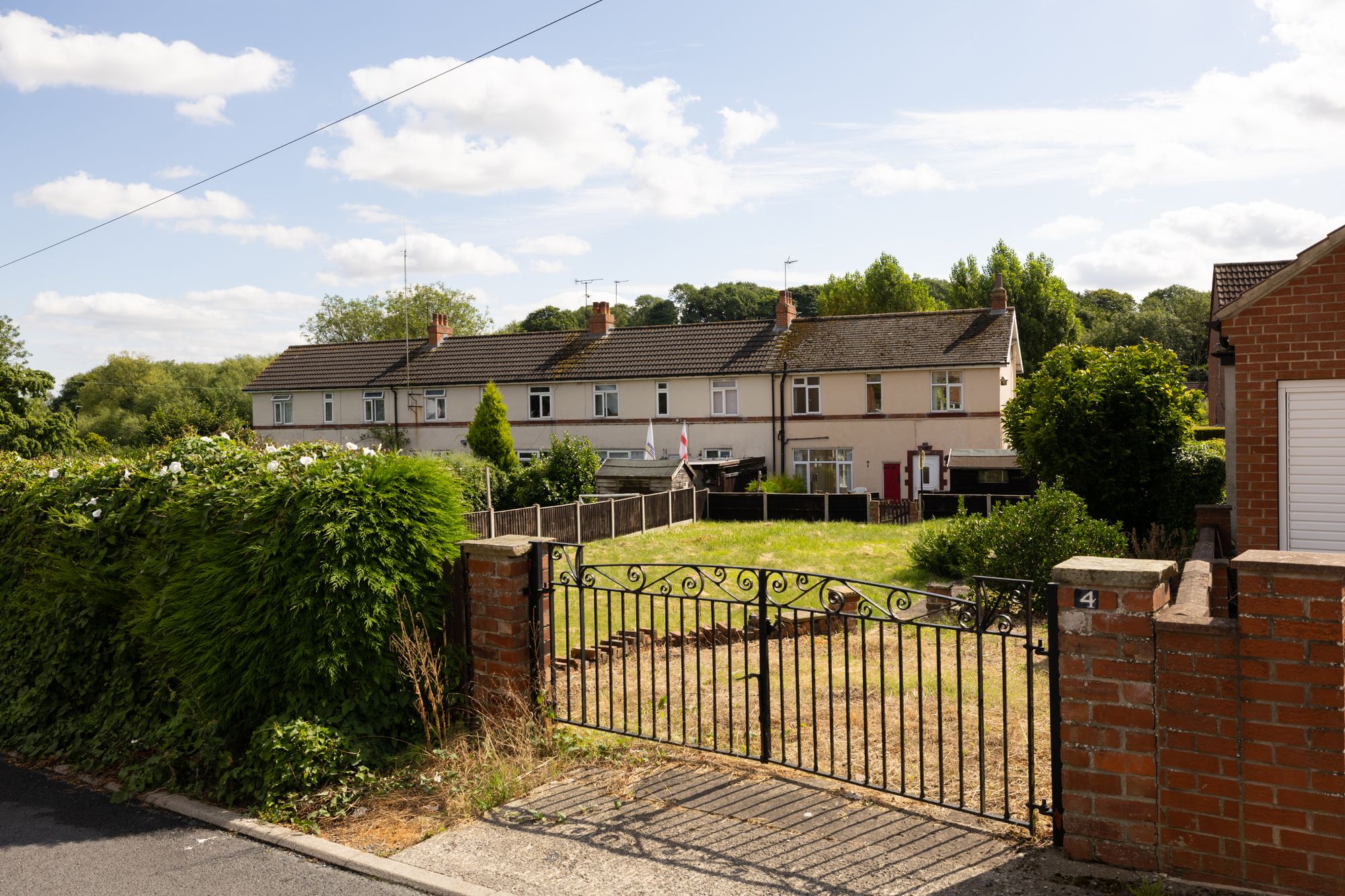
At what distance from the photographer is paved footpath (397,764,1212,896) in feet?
14.7

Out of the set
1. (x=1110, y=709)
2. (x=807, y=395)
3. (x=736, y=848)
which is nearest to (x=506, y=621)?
(x=736, y=848)

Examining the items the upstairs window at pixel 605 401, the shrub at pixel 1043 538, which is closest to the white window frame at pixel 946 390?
the upstairs window at pixel 605 401

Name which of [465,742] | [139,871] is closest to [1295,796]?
[465,742]

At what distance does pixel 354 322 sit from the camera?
73.3 metres

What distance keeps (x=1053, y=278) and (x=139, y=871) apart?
189ft

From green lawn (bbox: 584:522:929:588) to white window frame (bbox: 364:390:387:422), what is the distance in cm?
1996

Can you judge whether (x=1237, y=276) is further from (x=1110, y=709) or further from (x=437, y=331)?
(x=437, y=331)

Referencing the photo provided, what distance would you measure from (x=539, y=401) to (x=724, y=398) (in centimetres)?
773

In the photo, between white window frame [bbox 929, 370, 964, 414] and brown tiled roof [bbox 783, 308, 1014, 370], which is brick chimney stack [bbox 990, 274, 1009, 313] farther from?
white window frame [bbox 929, 370, 964, 414]

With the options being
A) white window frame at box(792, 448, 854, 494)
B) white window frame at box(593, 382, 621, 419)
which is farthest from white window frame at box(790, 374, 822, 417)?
white window frame at box(593, 382, 621, 419)

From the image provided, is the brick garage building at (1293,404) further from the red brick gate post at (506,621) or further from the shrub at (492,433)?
the shrub at (492,433)

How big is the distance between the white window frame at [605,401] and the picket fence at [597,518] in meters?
9.35

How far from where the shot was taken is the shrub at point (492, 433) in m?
33.4

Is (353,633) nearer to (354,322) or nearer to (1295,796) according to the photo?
(1295,796)
